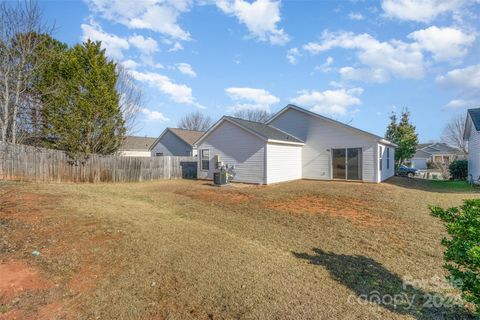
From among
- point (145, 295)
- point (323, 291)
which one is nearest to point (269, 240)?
point (323, 291)

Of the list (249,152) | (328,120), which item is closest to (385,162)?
(328,120)

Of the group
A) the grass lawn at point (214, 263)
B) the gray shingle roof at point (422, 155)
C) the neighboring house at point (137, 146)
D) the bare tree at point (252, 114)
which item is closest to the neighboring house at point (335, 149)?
the grass lawn at point (214, 263)

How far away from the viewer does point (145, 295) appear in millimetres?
3297

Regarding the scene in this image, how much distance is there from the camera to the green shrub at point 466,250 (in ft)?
8.35

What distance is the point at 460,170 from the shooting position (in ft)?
64.7

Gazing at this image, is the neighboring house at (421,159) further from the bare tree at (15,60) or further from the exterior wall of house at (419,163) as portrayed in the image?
the bare tree at (15,60)

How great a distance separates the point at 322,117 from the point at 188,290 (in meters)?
15.1

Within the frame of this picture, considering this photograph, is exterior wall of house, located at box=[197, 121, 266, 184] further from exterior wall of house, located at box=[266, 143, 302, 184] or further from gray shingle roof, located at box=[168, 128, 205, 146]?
gray shingle roof, located at box=[168, 128, 205, 146]

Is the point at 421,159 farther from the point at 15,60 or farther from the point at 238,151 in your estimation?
the point at 15,60

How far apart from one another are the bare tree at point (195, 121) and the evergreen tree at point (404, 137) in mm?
36946

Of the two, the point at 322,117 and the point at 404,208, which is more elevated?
the point at 322,117

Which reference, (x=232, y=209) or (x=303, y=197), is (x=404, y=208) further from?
(x=232, y=209)

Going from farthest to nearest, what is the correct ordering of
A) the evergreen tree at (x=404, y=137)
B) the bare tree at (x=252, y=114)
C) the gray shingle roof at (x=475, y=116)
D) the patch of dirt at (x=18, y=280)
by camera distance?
the bare tree at (x=252, y=114) → the evergreen tree at (x=404, y=137) → the gray shingle roof at (x=475, y=116) → the patch of dirt at (x=18, y=280)

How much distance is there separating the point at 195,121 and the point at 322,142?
40573 mm
